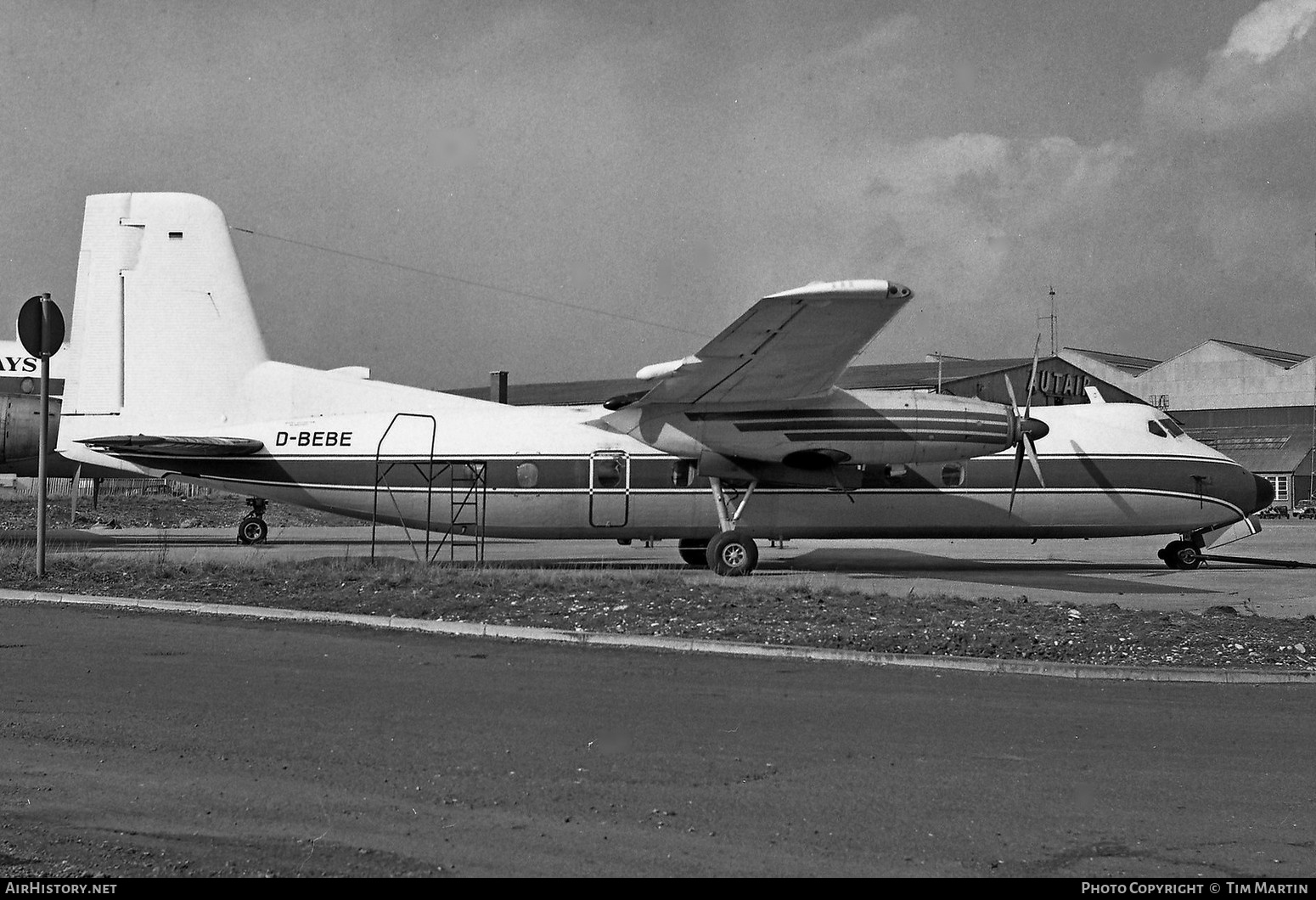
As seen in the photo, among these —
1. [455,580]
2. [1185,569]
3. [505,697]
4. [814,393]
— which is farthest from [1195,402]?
[505,697]

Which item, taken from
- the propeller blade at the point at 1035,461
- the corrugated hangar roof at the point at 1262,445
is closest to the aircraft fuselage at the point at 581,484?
the propeller blade at the point at 1035,461

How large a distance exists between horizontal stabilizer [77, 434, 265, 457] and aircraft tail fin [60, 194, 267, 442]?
657 mm

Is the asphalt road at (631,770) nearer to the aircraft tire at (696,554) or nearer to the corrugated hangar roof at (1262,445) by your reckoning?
the aircraft tire at (696,554)

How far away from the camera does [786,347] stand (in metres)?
19.3

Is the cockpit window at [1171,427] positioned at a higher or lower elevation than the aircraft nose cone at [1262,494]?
higher

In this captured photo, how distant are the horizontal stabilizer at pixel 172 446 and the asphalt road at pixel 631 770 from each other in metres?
11.7

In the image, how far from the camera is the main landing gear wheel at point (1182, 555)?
2542 centimetres

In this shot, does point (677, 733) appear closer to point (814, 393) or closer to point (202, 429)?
point (814, 393)

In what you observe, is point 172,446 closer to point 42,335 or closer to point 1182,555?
point 42,335

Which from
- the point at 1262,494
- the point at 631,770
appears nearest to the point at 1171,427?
the point at 1262,494

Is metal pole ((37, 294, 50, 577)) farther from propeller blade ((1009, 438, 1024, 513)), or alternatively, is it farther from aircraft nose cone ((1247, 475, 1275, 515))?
aircraft nose cone ((1247, 475, 1275, 515))

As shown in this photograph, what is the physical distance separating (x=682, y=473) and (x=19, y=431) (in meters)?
17.2

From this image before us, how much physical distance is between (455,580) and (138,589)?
4.48 meters

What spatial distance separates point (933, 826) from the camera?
6055 millimetres
